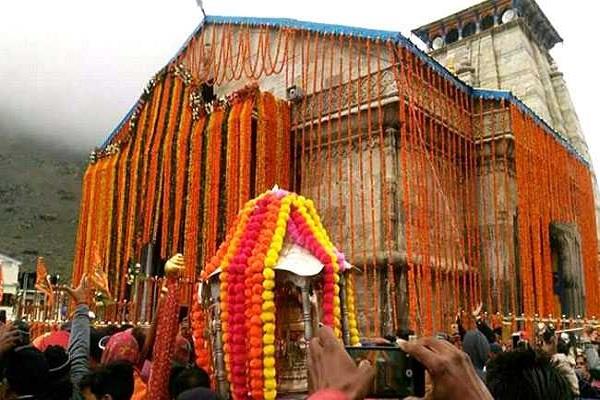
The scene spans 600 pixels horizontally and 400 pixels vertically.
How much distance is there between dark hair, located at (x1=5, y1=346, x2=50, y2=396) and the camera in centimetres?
273

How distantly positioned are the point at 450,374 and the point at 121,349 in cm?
356

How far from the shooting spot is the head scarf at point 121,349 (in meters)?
4.34

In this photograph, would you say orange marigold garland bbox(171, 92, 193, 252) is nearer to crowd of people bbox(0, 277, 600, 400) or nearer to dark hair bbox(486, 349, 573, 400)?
crowd of people bbox(0, 277, 600, 400)

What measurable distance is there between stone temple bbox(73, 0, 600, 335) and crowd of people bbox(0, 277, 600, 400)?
470 centimetres

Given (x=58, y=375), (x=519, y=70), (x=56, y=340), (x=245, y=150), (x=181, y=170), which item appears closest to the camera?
(x=58, y=375)

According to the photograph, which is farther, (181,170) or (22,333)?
(181,170)

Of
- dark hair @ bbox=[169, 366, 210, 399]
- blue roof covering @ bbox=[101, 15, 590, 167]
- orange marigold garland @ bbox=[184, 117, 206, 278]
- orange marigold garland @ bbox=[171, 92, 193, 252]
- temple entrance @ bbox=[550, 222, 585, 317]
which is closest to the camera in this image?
dark hair @ bbox=[169, 366, 210, 399]

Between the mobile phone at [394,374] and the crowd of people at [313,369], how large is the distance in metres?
0.08

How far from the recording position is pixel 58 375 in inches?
116

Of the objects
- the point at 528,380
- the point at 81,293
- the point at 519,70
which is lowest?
the point at 528,380

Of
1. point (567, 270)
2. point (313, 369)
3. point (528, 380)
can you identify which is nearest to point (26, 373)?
point (313, 369)

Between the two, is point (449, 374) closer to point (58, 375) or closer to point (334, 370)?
point (334, 370)

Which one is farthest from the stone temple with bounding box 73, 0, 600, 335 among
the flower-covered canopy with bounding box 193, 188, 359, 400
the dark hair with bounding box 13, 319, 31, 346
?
the dark hair with bounding box 13, 319, 31, 346

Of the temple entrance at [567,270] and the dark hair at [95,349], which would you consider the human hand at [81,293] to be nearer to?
the dark hair at [95,349]
